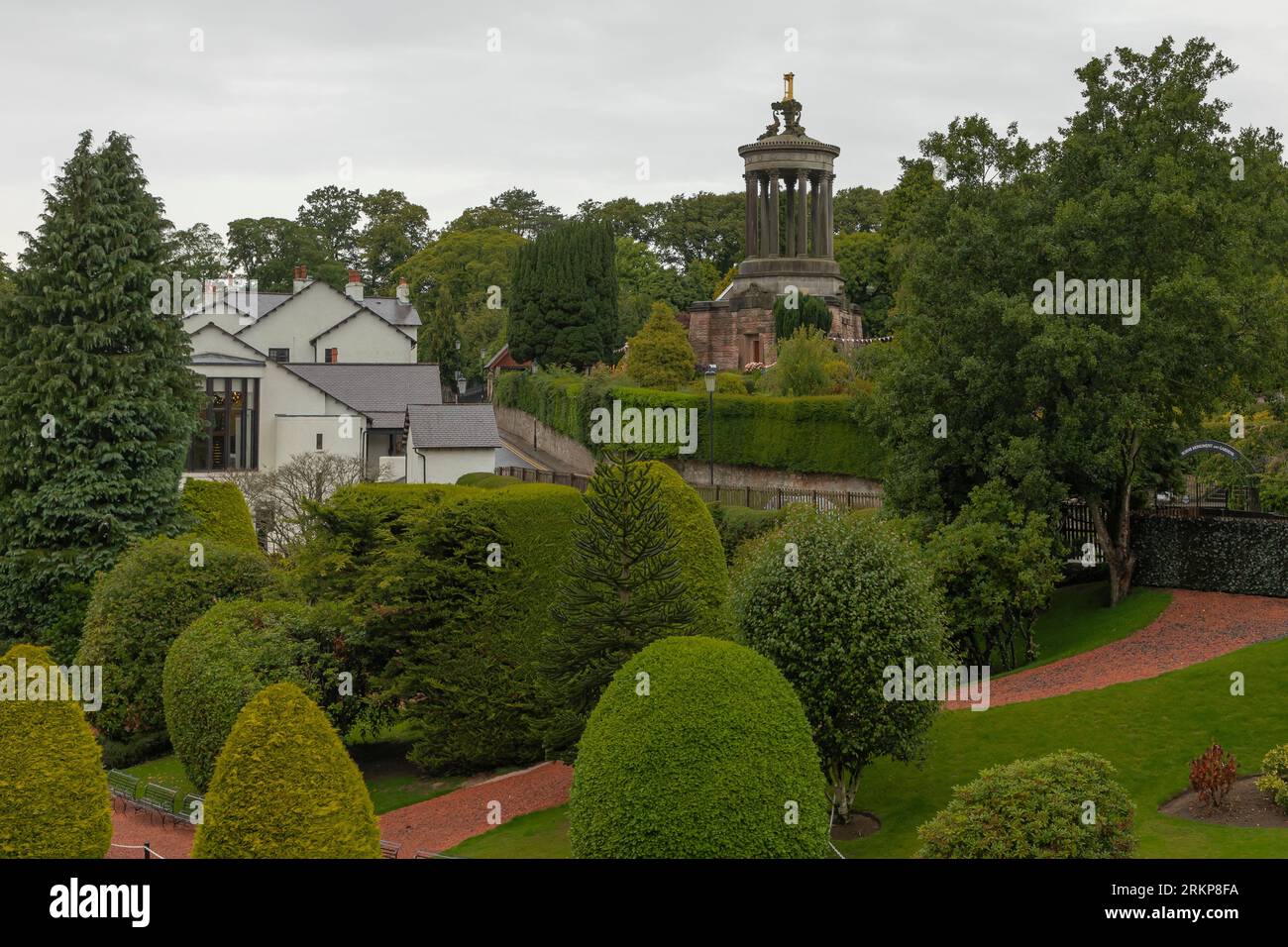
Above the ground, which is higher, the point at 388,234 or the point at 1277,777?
the point at 388,234

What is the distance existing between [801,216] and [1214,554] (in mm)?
58879

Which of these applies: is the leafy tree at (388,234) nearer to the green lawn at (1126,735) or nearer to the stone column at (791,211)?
the stone column at (791,211)

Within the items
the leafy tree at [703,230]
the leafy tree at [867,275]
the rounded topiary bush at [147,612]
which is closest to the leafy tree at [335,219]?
the leafy tree at [703,230]

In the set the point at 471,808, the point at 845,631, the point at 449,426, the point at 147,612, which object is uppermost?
the point at 449,426

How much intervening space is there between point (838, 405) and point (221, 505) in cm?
2226

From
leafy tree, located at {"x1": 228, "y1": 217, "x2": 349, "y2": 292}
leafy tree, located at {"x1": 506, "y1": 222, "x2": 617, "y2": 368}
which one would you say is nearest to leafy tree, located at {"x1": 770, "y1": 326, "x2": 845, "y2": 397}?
leafy tree, located at {"x1": 506, "y1": 222, "x2": 617, "y2": 368}

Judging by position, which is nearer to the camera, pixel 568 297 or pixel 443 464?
pixel 443 464

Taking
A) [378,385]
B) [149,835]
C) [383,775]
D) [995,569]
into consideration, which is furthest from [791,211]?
Answer: [149,835]

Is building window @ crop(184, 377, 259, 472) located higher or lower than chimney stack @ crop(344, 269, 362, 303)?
lower

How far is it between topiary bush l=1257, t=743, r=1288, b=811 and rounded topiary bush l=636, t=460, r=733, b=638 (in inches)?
344

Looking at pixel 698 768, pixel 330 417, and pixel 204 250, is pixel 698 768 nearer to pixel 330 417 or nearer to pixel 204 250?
pixel 330 417

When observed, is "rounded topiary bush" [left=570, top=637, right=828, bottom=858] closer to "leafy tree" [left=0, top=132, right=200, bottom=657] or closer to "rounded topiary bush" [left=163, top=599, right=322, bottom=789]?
"rounded topiary bush" [left=163, top=599, right=322, bottom=789]

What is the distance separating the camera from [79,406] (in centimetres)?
3784

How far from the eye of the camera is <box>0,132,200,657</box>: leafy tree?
37656mm
